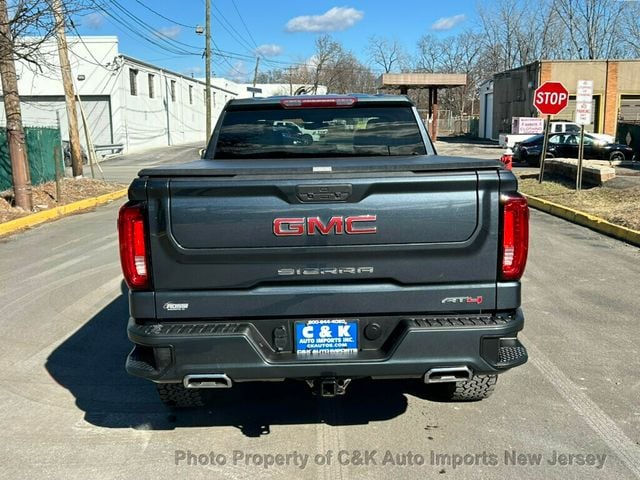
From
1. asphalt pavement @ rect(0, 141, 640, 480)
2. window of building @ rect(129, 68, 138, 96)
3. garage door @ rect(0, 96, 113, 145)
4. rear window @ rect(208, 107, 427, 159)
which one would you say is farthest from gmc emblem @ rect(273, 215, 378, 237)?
window of building @ rect(129, 68, 138, 96)

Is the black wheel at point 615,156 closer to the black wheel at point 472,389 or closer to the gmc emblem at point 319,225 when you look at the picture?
the black wheel at point 472,389

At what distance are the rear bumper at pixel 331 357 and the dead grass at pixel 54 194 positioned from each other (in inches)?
424

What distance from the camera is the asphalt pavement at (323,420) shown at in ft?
11.4

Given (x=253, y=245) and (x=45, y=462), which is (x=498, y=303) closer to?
(x=253, y=245)

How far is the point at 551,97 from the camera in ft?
54.2

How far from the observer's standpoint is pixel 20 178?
1386 cm

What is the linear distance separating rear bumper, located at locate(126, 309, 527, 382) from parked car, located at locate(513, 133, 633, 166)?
2402cm

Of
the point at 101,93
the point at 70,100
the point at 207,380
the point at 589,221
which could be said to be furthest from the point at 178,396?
the point at 101,93

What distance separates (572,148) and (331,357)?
2545 cm

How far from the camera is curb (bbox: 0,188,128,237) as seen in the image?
1220 centimetres

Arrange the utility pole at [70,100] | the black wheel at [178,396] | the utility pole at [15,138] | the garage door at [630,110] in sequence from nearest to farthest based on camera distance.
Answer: the black wheel at [178,396] → the utility pole at [15,138] → the utility pole at [70,100] → the garage door at [630,110]

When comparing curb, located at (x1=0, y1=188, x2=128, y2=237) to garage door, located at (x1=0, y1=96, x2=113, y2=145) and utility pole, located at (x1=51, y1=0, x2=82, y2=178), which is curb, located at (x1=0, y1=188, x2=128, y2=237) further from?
garage door, located at (x1=0, y1=96, x2=113, y2=145)

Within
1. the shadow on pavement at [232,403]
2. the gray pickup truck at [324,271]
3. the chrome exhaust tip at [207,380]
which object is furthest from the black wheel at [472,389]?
the chrome exhaust tip at [207,380]

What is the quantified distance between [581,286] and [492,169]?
15.6ft
